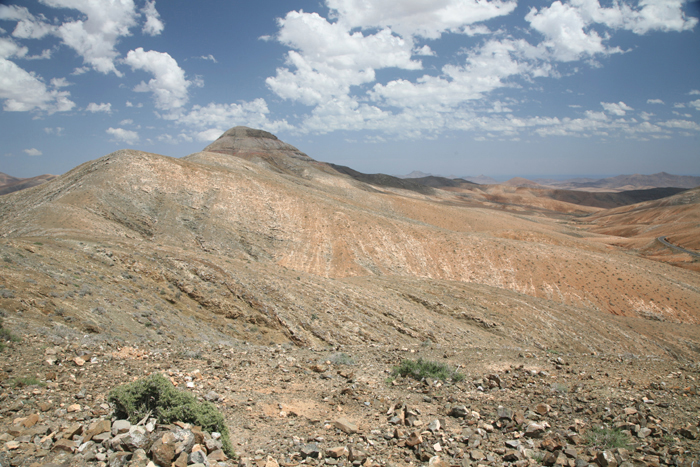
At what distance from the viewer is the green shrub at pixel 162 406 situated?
5.09m

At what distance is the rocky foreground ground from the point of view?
4.70 metres

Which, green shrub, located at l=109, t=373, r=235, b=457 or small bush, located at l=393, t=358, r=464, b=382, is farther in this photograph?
small bush, located at l=393, t=358, r=464, b=382

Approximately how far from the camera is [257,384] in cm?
755

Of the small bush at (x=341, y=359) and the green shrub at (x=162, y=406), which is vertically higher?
the green shrub at (x=162, y=406)

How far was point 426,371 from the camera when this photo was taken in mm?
8414

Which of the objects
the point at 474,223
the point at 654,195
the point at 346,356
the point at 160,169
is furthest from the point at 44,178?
the point at 654,195

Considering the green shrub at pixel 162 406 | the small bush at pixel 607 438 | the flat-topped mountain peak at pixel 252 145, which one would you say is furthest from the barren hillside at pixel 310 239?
the flat-topped mountain peak at pixel 252 145

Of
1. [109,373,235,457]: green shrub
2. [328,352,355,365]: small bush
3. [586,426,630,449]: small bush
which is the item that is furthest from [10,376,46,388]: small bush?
[586,426,630,449]: small bush

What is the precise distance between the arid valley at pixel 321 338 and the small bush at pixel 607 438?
0.04m

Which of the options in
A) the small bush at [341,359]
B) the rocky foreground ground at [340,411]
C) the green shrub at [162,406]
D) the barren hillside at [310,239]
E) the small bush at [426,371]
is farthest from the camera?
the barren hillside at [310,239]

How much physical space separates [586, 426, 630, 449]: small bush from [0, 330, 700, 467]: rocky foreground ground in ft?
0.09

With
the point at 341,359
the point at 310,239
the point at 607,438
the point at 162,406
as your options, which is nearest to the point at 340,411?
the point at 341,359

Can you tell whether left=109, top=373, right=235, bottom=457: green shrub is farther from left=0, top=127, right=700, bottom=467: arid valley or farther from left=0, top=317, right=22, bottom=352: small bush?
left=0, top=317, right=22, bottom=352: small bush

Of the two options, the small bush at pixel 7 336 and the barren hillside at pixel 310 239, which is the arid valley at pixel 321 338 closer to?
the small bush at pixel 7 336
